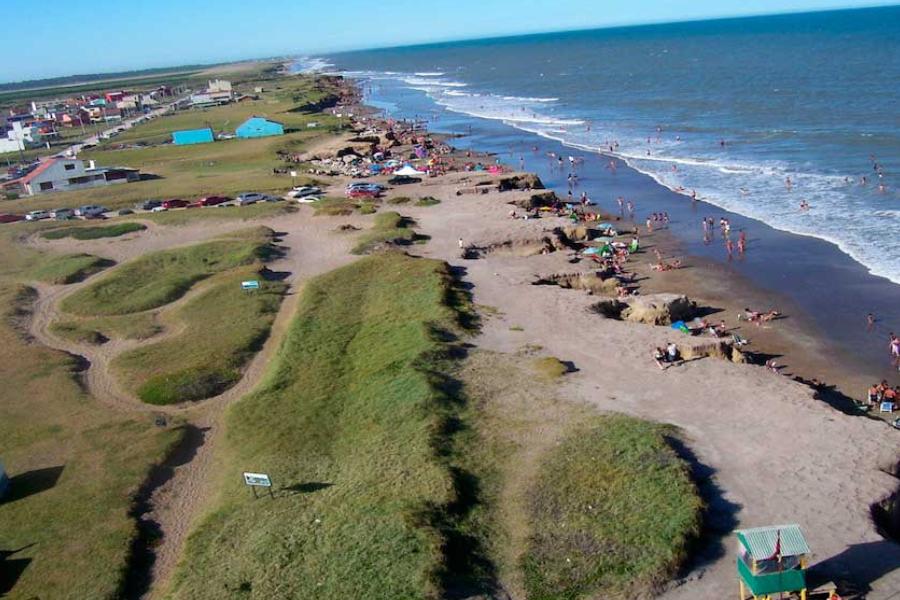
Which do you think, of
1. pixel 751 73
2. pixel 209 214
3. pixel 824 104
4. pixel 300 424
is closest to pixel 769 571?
pixel 300 424

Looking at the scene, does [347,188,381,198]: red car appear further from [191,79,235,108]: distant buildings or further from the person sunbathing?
[191,79,235,108]: distant buildings

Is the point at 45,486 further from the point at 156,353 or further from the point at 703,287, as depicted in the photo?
the point at 703,287

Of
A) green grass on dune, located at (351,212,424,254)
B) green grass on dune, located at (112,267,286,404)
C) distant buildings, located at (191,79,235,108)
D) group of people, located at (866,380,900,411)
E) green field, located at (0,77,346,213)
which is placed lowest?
group of people, located at (866,380,900,411)

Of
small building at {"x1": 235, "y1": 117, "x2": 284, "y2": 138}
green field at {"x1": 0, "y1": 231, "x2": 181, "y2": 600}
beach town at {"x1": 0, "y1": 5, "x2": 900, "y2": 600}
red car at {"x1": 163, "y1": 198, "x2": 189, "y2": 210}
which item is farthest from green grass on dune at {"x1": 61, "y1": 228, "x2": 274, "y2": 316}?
small building at {"x1": 235, "y1": 117, "x2": 284, "y2": 138}

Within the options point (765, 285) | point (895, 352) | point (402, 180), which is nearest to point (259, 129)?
point (402, 180)

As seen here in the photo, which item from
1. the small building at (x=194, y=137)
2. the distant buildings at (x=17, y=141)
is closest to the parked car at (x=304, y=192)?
the small building at (x=194, y=137)

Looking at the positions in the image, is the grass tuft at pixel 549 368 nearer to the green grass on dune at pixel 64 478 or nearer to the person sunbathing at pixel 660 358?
the person sunbathing at pixel 660 358
